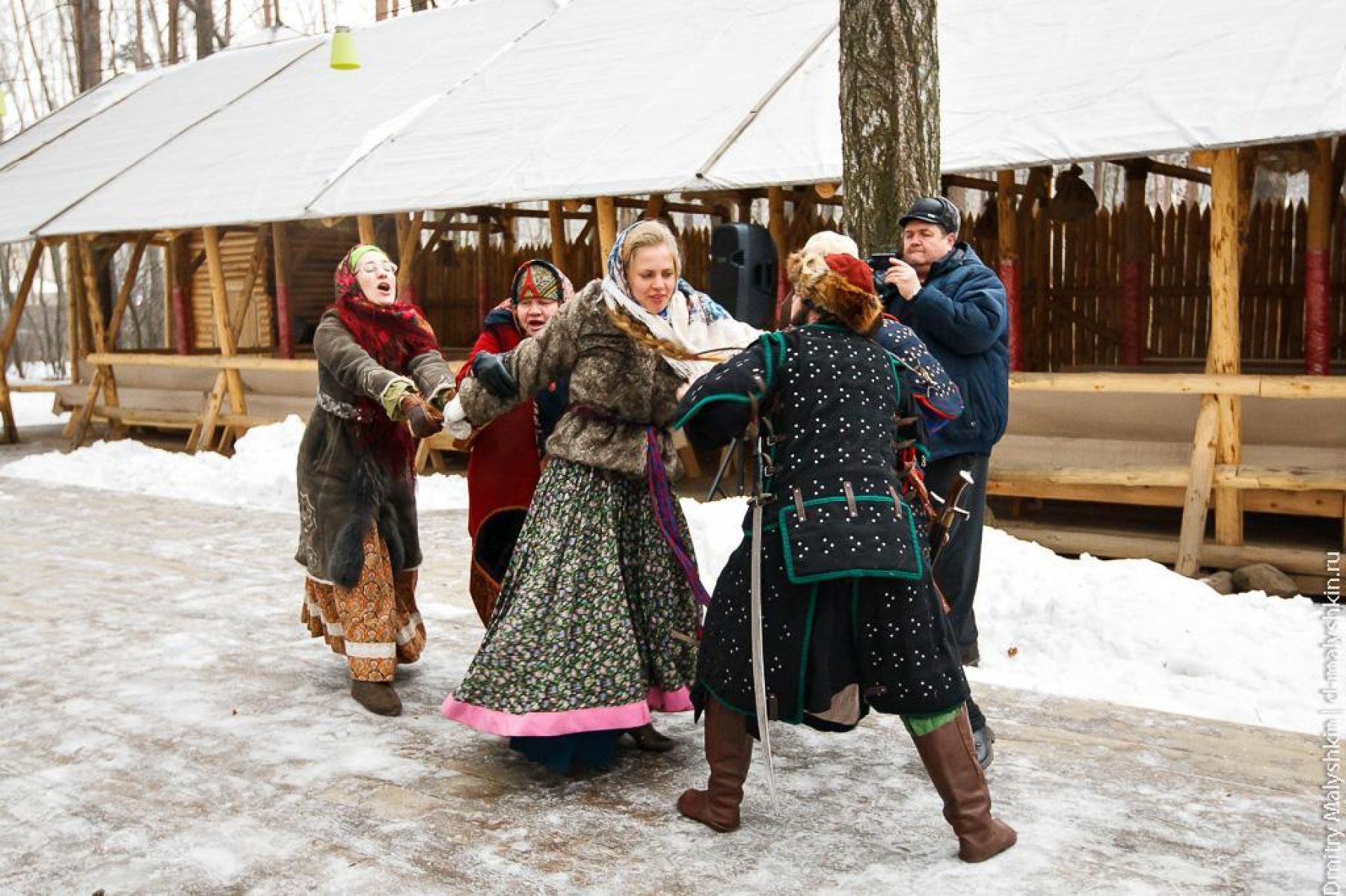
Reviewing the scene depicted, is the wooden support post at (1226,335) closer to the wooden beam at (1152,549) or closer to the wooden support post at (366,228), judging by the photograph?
the wooden beam at (1152,549)

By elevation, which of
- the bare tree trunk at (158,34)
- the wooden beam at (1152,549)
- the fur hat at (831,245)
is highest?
the bare tree trunk at (158,34)

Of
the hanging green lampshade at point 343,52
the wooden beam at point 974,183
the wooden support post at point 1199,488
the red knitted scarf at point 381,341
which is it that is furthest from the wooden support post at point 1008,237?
the hanging green lampshade at point 343,52

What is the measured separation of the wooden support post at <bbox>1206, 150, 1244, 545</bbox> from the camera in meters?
7.07

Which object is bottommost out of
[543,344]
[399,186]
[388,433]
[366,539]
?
[366,539]

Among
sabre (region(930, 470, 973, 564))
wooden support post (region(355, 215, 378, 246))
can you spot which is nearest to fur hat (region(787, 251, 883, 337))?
sabre (region(930, 470, 973, 564))

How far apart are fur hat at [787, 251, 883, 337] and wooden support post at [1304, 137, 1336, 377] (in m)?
5.17

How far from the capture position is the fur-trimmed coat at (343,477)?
14.8 feet

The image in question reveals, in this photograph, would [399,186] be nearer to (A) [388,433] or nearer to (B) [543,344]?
(A) [388,433]

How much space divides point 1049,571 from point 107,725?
3.99 metres

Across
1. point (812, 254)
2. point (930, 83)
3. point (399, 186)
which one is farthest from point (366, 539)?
point (399, 186)

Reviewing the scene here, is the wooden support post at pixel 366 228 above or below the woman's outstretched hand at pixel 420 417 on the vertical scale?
above

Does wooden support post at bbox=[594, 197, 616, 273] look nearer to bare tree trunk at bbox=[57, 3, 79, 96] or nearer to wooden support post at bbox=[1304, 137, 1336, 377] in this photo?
wooden support post at bbox=[1304, 137, 1336, 377]

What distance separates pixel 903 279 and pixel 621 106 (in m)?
6.30

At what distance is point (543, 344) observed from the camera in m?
3.85
